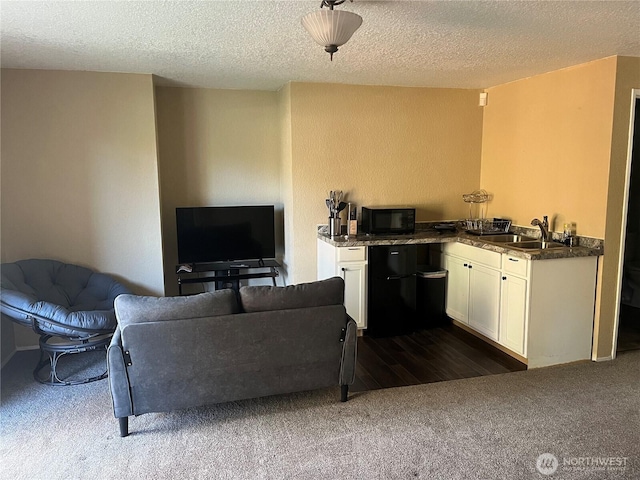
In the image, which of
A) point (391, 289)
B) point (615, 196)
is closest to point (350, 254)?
point (391, 289)

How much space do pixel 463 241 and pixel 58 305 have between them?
11.5ft

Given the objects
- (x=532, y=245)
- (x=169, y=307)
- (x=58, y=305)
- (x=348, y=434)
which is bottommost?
(x=348, y=434)

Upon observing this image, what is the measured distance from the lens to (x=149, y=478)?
2387 millimetres

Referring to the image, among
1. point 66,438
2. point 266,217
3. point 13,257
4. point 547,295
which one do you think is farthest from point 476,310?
point 13,257

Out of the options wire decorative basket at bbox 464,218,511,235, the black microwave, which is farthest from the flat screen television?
wire decorative basket at bbox 464,218,511,235

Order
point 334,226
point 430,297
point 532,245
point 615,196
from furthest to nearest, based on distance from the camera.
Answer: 1. point 430,297
2. point 334,226
3. point 532,245
4. point 615,196

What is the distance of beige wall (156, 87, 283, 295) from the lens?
15.9ft

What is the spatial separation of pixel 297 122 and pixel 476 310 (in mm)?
2461

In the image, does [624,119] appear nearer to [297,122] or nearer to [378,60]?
[378,60]

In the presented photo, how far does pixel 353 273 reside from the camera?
436 centimetres

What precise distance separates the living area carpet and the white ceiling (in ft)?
7.92

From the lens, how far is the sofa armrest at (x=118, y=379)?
8.70ft

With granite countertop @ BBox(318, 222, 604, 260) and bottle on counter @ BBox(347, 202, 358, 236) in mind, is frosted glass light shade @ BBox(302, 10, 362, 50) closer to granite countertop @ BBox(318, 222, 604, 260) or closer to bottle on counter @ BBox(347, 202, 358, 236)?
granite countertop @ BBox(318, 222, 604, 260)

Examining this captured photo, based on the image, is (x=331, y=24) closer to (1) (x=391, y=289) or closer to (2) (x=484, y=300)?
(1) (x=391, y=289)
